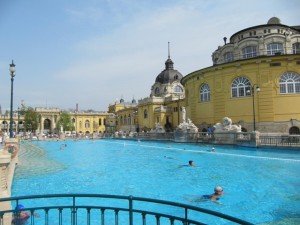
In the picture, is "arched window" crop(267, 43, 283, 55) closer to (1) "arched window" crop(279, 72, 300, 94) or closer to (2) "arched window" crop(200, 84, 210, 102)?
(1) "arched window" crop(279, 72, 300, 94)

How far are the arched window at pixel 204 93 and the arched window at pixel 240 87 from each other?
4.20 metres

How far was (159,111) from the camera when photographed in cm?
5984

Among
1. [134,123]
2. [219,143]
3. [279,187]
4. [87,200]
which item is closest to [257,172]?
[279,187]

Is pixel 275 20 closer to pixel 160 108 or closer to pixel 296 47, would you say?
pixel 296 47

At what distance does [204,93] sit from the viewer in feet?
130

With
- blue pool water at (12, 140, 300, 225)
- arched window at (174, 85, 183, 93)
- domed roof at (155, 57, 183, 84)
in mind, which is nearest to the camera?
blue pool water at (12, 140, 300, 225)

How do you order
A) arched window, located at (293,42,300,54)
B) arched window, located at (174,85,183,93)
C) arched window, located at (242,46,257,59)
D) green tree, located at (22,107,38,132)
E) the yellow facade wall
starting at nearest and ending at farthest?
the yellow facade wall
arched window, located at (293,42,300,54)
arched window, located at (242,46,257,59)
arched window, located at (174,85,183,93)
green tree, located at (22,107,38,132)

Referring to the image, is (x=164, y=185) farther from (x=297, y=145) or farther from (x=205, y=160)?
(x=297, y=145)

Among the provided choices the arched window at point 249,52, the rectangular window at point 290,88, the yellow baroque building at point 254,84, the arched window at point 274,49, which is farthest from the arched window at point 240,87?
the arched window at point 274,49

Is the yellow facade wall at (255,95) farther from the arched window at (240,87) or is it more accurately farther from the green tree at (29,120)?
the green tree at (29,120)

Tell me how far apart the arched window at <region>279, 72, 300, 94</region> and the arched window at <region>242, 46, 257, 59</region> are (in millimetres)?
6571

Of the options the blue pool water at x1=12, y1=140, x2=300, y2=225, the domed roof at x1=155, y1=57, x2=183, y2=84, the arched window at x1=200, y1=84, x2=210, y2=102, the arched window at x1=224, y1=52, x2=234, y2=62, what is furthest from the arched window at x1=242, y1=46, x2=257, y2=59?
the domed roof at x1=155, y1=57, x2=183, y2=84

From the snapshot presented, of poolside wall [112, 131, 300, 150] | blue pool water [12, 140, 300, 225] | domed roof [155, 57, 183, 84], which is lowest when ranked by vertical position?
blue pool water [12, 140, 300, 225]

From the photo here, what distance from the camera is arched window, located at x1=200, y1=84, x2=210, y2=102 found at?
3883 cm
